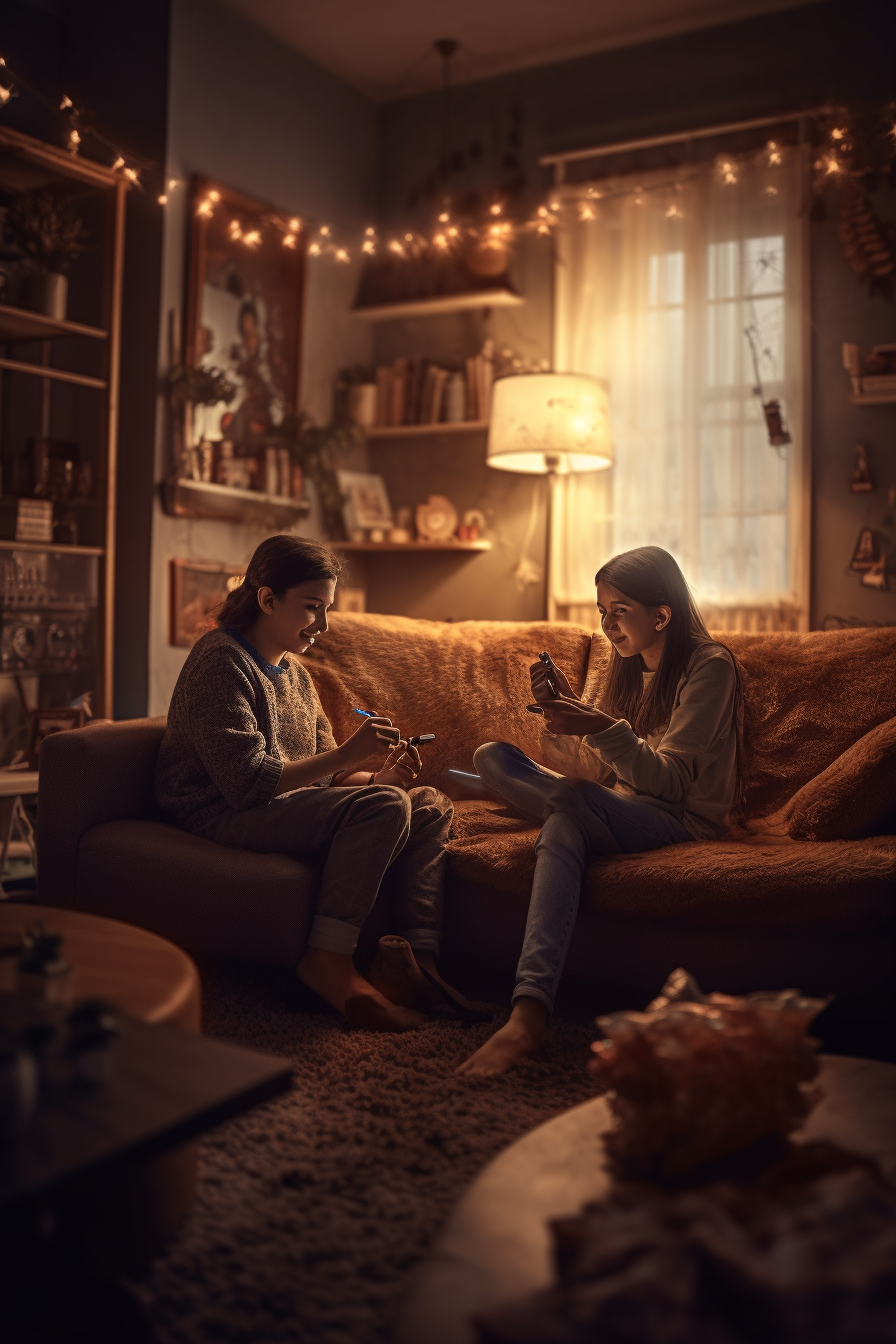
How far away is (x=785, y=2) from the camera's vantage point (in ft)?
12.5

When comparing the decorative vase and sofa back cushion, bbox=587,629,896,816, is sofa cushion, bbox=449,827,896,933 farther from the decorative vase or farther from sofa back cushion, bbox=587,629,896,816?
the decorative vase

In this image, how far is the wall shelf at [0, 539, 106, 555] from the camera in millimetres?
3357

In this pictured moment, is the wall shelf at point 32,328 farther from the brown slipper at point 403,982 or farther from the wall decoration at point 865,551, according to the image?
the wall decoration at point 865,551

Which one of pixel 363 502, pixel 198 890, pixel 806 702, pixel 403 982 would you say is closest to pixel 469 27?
pixel 363 502

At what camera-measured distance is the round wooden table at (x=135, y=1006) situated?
1.26 m

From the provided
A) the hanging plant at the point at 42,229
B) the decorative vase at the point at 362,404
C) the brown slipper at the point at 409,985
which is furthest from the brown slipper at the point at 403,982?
the decorative vase at the point at 362,404

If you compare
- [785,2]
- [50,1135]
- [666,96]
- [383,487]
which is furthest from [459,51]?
[50,1135]

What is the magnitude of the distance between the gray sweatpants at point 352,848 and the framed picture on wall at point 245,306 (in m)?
2.07

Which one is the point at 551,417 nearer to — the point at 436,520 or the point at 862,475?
the point at 436,520

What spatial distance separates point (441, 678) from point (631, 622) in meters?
0.72

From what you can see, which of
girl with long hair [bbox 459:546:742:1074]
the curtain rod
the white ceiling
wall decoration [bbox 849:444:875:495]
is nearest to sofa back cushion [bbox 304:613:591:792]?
girl with long hair [bbox 459:546:742:1074]

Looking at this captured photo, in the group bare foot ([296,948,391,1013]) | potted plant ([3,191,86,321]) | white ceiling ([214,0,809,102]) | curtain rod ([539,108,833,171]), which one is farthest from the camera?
white ceiling ([214,0,809,102])

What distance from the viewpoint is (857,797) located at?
2.21 metres

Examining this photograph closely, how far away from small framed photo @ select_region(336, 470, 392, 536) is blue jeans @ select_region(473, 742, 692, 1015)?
2.23 m
